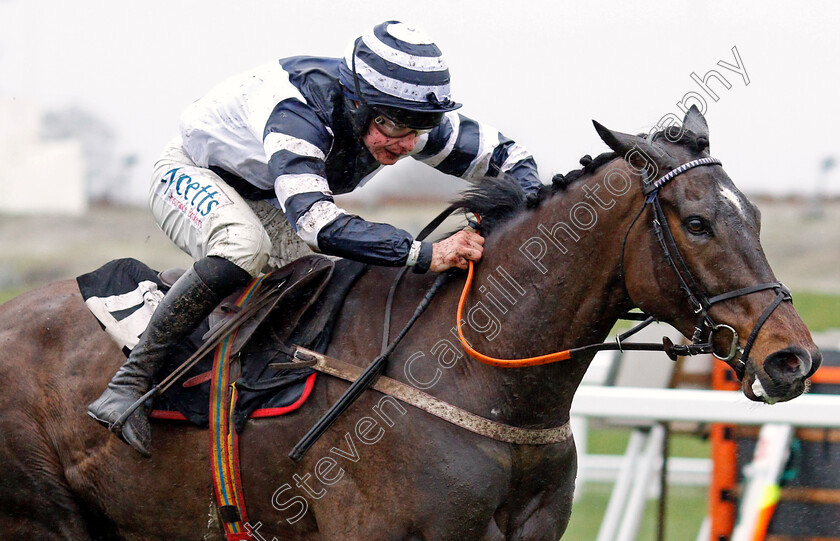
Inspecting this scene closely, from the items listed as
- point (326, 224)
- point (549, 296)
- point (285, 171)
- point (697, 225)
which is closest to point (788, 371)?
point (697, 225)

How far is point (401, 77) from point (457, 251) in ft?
1.99

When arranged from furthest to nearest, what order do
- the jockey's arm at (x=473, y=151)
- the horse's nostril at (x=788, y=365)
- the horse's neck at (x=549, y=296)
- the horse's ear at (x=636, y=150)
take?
the jockey's arm at (x=473, y=151)
the horse's neck at (x=549, y=296)
the horse's ear at (x=636, y=150)
the horse's nostril at (x=788, y=365)

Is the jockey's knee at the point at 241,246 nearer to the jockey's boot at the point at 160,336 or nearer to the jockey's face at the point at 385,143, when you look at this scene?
the jockey's boot at the point at 160,336

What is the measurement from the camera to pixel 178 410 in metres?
3.41

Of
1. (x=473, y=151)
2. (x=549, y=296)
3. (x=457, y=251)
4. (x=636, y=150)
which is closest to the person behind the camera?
(x=636, y=150)

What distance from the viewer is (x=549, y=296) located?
121 inches

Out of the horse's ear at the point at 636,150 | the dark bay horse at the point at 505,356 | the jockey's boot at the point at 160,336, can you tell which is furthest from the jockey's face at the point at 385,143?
the horse's ear at the point at 636,150

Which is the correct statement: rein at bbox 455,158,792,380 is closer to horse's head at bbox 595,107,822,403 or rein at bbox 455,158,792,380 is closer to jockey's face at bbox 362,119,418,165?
horse's head at bbox 595,107,822,403

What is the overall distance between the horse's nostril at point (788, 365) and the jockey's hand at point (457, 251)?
3.30ft

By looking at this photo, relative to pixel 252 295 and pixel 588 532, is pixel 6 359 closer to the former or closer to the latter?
pixel 252 295

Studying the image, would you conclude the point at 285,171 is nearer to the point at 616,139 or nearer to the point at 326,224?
the point at 326,224

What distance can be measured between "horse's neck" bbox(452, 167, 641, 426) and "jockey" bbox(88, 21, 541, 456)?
158 millimetres

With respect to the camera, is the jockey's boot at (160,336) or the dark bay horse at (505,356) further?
the jockey's boot at (160,336)

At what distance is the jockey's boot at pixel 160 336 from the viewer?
3.32 m
